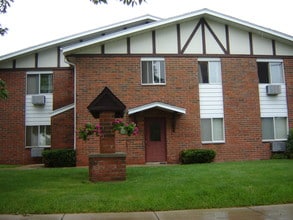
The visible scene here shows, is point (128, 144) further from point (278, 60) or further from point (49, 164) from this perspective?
point (278, 60)

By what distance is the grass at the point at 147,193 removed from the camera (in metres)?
7.50

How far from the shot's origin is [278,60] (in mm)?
19781

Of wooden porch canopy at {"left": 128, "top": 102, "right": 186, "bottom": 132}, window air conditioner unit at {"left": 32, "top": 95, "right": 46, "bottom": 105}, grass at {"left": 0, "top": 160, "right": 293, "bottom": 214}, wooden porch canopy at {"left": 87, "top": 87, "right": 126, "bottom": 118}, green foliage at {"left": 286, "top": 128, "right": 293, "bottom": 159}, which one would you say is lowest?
grass at {"left": 0, "top": 160, "right": 293, "bottom": 214}

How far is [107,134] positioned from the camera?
11.1m

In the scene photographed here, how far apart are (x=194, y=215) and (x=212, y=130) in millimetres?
12251

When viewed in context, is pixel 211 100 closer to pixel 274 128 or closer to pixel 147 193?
pixel 274 128

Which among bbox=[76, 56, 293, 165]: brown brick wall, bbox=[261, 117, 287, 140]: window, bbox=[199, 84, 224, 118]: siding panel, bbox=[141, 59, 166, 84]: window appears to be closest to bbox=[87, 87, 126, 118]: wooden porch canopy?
bbox=[76, 56, 293, 165]: brown brick wall

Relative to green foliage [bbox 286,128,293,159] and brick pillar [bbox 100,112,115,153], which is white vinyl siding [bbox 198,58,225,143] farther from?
brick pillar [bbox 100,112,115,153]

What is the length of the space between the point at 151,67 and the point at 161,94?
146cm

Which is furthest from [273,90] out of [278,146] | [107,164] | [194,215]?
[194,215]

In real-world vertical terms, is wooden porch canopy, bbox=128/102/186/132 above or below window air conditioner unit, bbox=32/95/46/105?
below

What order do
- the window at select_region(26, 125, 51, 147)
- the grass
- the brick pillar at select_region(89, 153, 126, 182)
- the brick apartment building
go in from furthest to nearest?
the window at select_region(26, 125, 51, 147), the brick apartment building, the brick pillar at select_region(89, 153, 126, 182), the grass

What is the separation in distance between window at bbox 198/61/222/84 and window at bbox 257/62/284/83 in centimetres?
226

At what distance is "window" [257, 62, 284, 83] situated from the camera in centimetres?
1966
